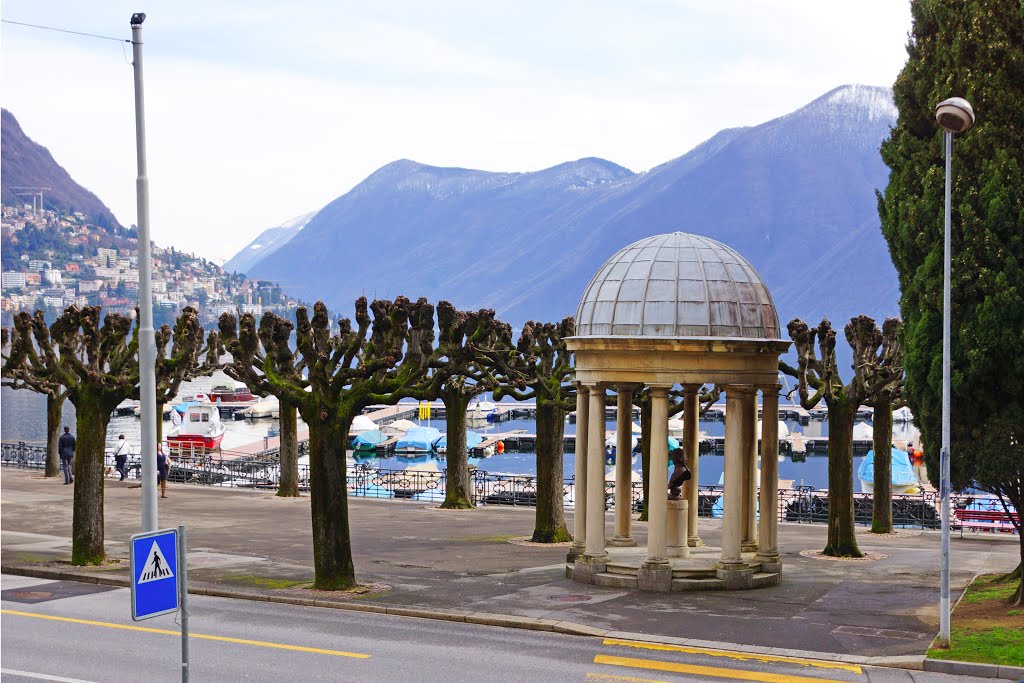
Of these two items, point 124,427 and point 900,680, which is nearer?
point 900,680

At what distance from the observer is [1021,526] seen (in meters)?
20.6

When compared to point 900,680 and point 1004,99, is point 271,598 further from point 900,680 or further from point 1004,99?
point 1004,99

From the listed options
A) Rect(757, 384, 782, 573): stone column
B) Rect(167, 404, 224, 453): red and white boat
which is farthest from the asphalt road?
Rect(167, 404, 224, 453): red and white boat

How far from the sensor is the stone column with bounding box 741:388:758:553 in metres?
25.1

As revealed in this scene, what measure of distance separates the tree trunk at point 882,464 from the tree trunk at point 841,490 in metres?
2.25

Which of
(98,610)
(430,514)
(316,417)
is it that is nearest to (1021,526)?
(316,417)

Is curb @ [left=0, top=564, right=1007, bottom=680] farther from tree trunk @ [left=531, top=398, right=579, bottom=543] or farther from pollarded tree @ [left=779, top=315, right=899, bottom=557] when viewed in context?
pollarded tree @ [left=779, top=315, right=899, bottom=557]

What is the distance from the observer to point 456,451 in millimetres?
38375

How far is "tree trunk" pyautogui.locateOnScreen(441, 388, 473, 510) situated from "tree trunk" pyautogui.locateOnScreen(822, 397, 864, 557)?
11974 mm

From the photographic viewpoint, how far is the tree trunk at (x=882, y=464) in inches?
1224

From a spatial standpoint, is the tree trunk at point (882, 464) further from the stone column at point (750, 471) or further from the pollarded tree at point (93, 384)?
the pollarded tree at point (93, 384)

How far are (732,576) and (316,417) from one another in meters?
8.60

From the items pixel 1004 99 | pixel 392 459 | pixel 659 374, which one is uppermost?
pixel 1004 99

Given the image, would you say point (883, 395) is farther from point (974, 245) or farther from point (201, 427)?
point (201, 427)
